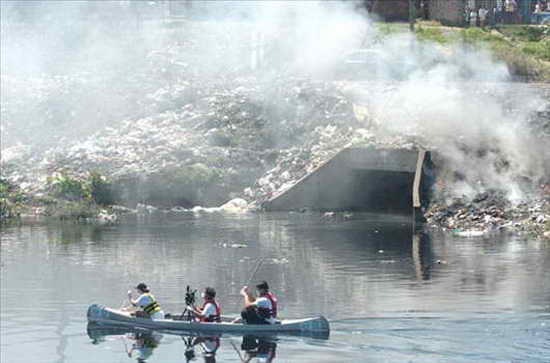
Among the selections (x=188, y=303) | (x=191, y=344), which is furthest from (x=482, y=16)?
(x=191, y=344)

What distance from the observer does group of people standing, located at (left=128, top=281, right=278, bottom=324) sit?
38469mm

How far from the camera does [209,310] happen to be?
3888cm

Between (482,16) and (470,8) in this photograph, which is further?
(470,8)

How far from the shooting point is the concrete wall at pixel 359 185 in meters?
59.3

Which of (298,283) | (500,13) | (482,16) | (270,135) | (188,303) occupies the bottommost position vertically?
(298,283)

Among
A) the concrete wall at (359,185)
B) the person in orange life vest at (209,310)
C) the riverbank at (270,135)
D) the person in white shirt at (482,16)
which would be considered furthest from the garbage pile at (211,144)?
the person in orange life vest at (209,310)

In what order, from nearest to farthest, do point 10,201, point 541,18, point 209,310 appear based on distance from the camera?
point 209,310
point 10,201
point 541,18

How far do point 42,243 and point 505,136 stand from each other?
18.9m

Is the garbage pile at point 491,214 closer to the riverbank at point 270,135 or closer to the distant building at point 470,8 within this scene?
the riverbank at point 270,135

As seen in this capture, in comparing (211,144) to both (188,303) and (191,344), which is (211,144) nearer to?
(188,303)

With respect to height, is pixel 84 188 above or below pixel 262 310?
above

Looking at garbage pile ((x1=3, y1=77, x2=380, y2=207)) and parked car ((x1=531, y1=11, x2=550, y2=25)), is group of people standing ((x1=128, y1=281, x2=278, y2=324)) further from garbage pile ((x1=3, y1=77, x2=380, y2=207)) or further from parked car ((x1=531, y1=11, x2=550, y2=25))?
parked car ((x1=531, y1=11, x2=550, y2=25))

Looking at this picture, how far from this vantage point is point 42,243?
177 ft

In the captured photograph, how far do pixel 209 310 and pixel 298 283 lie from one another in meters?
7.34
